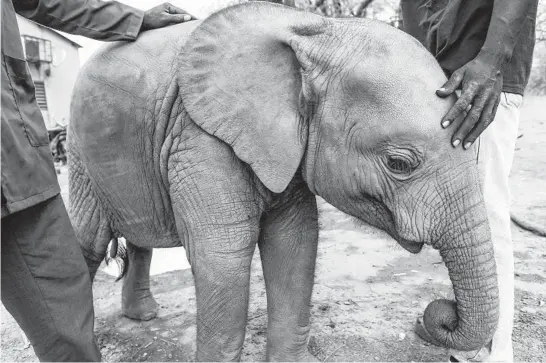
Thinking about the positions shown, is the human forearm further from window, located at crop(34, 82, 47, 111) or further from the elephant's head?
window, located at crop(34, 82, 47, 111)

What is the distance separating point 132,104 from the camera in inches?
95.6

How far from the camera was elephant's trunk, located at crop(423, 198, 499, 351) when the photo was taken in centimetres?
197

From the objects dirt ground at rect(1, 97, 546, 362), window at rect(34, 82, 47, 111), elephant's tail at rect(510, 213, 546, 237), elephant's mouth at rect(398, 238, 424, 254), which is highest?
elephant's mouth at rect(398, 238, 424, 254)

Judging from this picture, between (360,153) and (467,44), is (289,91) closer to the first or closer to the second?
(360,153)

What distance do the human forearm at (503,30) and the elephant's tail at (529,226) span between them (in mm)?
3907

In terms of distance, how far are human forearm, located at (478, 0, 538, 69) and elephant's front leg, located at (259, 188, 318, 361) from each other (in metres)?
1.08

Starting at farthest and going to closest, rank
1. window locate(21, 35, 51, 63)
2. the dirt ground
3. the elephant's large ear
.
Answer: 1. window locate(21, 35, 51, 63)
2. the dirt ground
3. the elephant's large ear

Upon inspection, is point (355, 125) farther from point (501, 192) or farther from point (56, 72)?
point (56, 72)

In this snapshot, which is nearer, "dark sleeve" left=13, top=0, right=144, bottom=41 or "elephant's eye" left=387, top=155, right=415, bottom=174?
"elephant's eye" left=387, top=155, right=415, bottom=174

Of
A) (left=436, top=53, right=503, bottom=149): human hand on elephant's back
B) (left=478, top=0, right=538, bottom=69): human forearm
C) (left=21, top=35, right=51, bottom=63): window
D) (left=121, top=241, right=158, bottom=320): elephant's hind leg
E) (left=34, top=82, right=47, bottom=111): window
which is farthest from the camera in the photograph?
(left=34, top=82, right=47, bottom=111): window

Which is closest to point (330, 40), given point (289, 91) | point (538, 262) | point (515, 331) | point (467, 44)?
point (289, 91)

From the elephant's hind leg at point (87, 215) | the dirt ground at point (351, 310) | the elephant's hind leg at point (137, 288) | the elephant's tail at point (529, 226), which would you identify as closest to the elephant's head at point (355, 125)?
the dirt ground at point (351, 310)

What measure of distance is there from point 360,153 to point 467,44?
0.86m

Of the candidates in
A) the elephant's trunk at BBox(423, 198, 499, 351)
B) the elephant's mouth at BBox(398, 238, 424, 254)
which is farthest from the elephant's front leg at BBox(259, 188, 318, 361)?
the elephant's trunk at BBox(423, 198, 499, 351)
